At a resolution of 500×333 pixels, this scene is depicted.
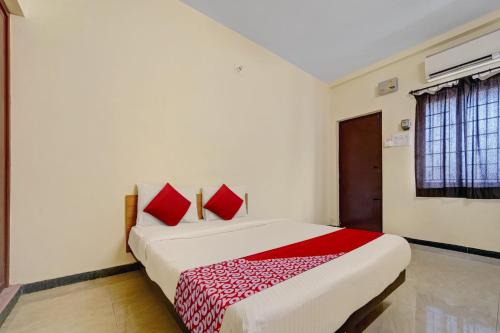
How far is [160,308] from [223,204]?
51.5 inches

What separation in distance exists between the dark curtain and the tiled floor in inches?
46.5

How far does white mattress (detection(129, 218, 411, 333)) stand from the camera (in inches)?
34.6

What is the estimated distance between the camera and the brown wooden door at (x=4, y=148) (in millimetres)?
1752

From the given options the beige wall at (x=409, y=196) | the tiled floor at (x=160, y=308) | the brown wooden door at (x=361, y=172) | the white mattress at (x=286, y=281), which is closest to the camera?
the white mattress at (x=286, y=281)

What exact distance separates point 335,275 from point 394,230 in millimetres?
3253

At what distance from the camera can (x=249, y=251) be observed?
63.7 inches

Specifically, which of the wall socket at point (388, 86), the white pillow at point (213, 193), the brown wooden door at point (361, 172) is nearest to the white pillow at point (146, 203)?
the white pillow at point (213, 193)

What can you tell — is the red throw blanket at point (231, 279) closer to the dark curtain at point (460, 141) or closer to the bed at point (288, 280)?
the bed at point (288, 280)

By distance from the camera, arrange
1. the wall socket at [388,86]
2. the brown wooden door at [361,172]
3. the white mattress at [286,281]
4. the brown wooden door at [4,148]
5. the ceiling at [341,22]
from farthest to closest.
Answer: the brown wooden door at [361,172], the wall socket at [388,86], the ceiling at [341,22], the brown wooden door at [4,148], the white mattress at [286,281]

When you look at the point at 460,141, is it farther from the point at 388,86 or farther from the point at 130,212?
the point at 130,212

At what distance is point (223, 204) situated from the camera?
2.80 metres

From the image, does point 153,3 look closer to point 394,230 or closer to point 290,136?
point 290,136

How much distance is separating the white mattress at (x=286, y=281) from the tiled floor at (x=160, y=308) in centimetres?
31

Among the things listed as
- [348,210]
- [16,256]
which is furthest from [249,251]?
[348,210]
